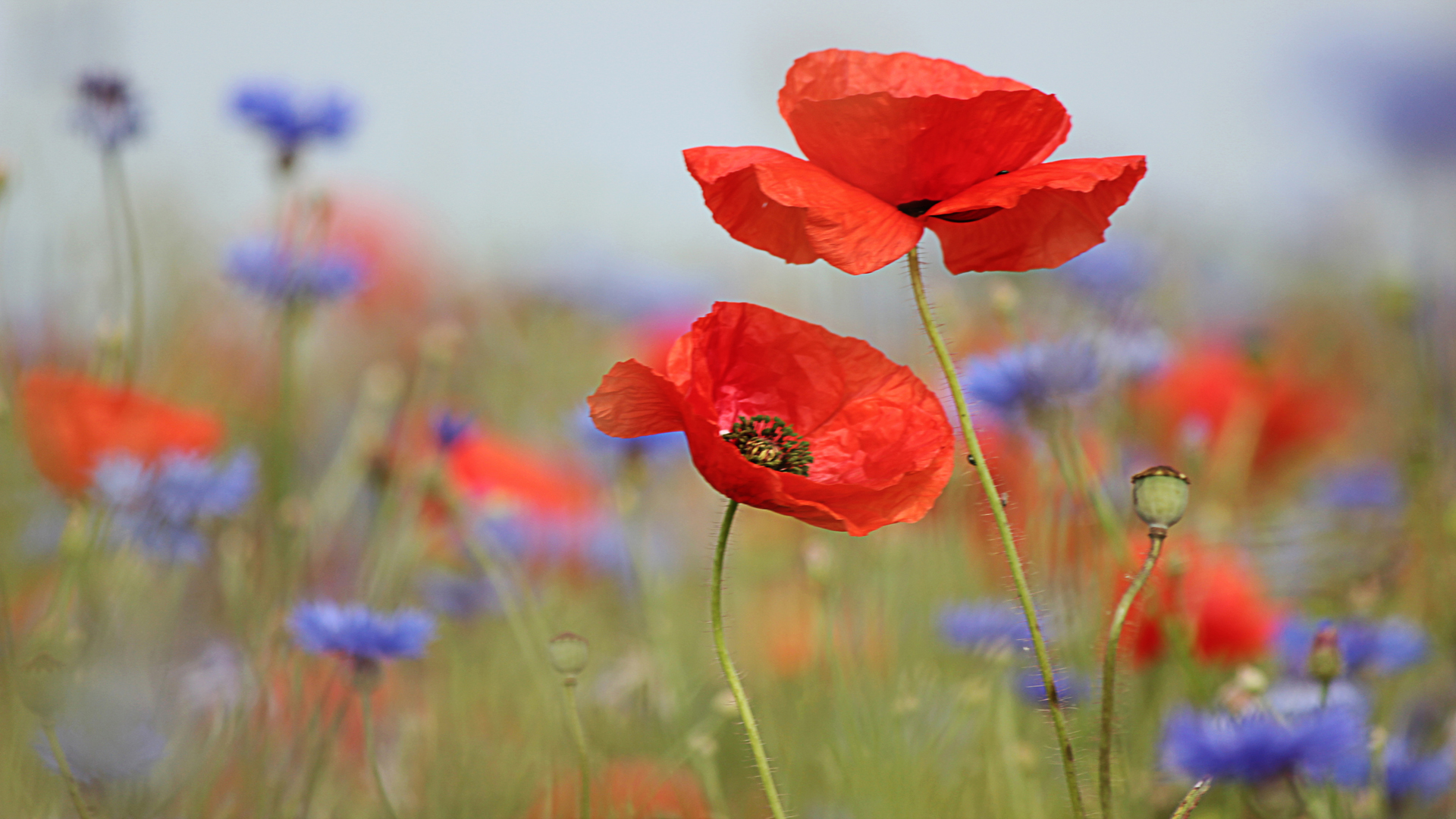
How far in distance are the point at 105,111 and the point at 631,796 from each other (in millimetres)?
631

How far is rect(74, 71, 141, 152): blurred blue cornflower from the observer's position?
2.68ft

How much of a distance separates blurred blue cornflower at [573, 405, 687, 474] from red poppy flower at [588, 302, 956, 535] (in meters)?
0.47

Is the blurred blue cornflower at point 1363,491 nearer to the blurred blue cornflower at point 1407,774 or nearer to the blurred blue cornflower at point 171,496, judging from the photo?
the blurred blue cornflower at point 1407,774

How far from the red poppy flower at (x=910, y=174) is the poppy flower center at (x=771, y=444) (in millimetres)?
74

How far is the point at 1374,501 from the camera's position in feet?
3.56

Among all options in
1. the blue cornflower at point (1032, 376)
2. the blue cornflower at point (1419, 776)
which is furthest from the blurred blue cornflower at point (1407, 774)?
the blue cornflower at point (1032, 376)

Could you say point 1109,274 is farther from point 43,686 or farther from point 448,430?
point 43,686

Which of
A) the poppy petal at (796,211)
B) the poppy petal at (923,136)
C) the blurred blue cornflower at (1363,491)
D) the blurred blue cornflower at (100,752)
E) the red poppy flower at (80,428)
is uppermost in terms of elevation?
the poppy petal at (923,136)

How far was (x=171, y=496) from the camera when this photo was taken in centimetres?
75

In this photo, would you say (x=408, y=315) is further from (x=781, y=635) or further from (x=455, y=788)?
(x=455, y=788)

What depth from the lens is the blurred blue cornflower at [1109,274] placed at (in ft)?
3.33

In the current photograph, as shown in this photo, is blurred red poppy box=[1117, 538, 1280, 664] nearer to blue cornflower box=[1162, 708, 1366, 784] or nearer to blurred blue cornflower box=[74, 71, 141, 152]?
blue cornflower box=[1162, 708, 1366, 784]

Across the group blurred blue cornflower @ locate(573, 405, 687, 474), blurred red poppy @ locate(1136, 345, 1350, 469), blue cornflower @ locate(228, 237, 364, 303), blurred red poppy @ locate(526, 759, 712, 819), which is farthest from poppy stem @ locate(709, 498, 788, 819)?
blurred red poppy @ locate(1136, 345, 1350, 469)

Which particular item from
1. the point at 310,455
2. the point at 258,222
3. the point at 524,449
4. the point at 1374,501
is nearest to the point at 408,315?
the point at 258,222
